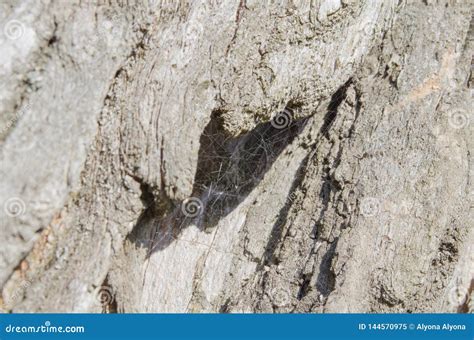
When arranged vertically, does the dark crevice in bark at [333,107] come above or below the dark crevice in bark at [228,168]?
above

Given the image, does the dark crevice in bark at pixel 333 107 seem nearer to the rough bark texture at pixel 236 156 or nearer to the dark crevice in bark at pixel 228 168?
the rough bark texture at pixel 236 156

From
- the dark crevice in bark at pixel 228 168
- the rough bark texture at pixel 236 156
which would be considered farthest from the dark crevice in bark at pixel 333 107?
the dark crevice in bark at pixel 228 168

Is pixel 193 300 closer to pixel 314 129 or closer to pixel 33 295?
pixel 33 295

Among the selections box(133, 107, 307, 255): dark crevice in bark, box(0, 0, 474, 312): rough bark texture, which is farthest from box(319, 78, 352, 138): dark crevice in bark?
box(133, 107, 307, 255): dark crevice in bark

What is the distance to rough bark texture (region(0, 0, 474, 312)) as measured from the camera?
7.53 feet

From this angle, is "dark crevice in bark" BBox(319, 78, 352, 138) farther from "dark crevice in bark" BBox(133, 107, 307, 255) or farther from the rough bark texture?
"dark crevice in bark" BBox(133, 107, 307, 255)

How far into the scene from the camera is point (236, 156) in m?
3.21

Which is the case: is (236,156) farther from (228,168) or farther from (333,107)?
(333,107)

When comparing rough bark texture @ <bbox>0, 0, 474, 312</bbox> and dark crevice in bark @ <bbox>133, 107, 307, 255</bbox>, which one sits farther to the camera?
dark crevice in bark @ <bbox>133, 107, 307, 255</bbox>

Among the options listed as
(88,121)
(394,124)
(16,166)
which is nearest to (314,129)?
(394,124)

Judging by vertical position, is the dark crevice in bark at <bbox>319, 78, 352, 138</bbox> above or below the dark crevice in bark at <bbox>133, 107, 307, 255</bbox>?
above

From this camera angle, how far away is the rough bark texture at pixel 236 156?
90.4 inches

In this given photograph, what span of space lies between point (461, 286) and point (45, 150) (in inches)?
78.0

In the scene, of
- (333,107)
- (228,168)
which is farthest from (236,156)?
(333,107)
